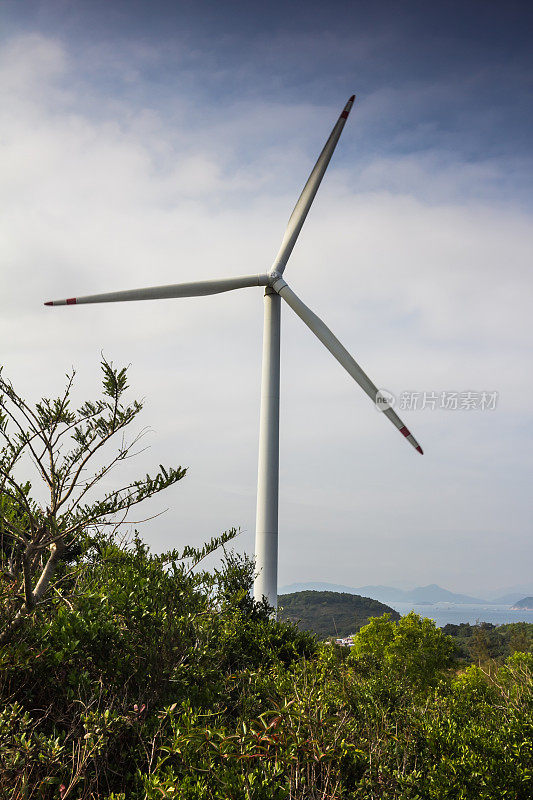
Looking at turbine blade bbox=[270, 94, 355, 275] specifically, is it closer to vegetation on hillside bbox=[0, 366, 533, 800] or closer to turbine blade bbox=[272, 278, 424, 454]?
turbine blade bbox=[272, 278, 424, 454]

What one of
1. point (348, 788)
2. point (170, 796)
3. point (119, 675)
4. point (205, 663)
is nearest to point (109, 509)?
point (119, 675)

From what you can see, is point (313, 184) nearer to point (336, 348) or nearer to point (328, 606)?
point (336, 348)

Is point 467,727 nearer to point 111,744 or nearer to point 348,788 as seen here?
point 348,788

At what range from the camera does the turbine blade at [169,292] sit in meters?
25.8

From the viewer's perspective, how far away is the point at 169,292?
25953mm

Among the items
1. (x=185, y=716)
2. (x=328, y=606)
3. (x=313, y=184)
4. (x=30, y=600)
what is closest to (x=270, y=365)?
(x=313, y=184)

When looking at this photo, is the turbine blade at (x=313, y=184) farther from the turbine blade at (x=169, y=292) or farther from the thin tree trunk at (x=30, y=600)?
the thin tree trunk at (x=30, y=600)

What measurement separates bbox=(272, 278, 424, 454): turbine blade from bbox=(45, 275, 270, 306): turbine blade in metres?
1.88

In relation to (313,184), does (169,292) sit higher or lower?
lower

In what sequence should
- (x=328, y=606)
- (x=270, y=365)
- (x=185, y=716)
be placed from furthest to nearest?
(x=328, y=606) → (x=270, y=365) → (x=185, y=716)

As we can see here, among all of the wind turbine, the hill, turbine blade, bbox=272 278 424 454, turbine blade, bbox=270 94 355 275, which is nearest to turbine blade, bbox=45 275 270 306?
the wind turbine

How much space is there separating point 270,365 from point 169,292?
557 centimetres

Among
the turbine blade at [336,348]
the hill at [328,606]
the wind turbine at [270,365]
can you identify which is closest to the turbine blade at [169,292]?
the wind turbine at [270,365]

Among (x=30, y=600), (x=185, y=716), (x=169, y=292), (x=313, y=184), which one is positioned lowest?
(x=185, y=716)
